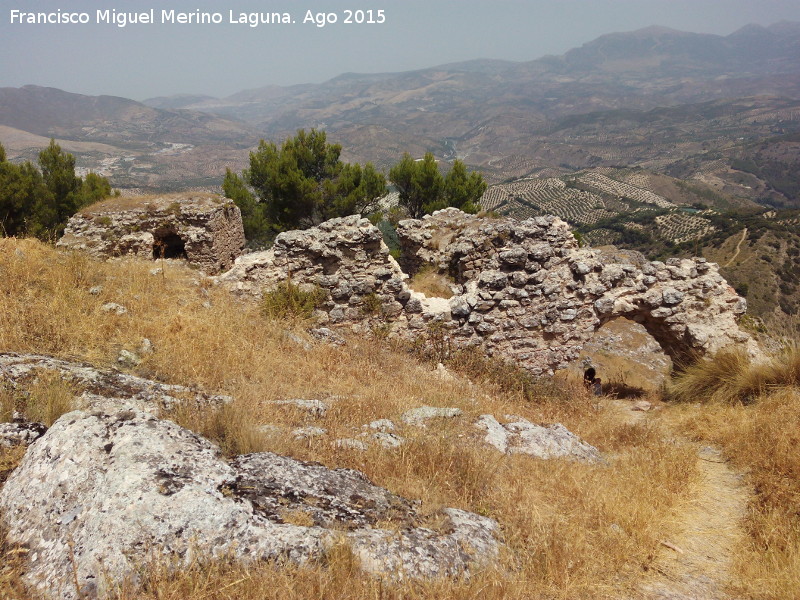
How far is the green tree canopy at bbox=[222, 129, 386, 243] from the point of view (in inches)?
862

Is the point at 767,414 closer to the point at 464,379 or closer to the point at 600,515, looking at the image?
the point at 600,515

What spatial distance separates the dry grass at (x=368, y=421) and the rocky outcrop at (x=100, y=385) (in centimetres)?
38

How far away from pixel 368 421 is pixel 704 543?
10.7 ft

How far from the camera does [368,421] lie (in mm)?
5109

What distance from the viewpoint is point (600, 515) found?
3920mm

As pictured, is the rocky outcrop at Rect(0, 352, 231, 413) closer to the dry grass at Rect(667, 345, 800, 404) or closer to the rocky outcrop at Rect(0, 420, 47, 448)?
the rocky outcrop at Rect(0, 420, 47, 448)

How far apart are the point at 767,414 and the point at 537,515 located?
13.5 feet

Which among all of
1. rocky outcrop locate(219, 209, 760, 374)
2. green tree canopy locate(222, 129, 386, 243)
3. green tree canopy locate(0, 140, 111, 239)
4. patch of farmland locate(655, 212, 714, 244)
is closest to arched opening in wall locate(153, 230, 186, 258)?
green tree canopy locate(0, 140, 111, 239)

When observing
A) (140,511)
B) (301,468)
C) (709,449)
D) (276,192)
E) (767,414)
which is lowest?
(709,449)

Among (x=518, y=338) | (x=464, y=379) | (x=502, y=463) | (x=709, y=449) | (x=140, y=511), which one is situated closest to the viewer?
(x=140, y=511)

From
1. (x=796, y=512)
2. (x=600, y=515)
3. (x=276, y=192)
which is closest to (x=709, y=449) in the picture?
(x=796, y=512)

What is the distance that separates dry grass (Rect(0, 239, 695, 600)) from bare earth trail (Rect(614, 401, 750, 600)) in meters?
0.13

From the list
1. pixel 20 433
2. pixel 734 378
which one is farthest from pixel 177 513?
pixel 734 378

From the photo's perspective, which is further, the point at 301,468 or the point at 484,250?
the point at 484,250
